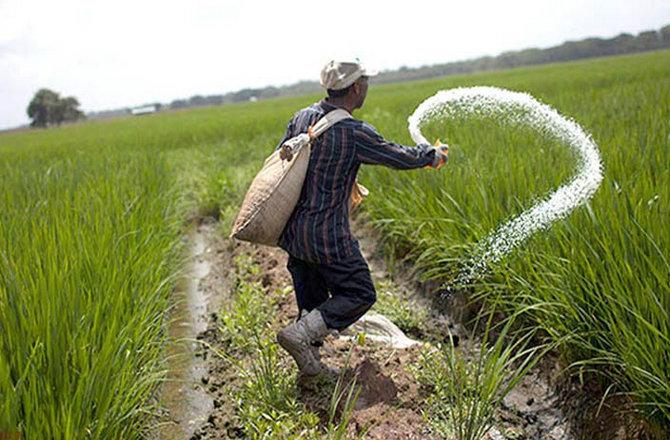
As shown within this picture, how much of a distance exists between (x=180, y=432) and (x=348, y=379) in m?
0.69

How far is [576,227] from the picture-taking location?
233 centimetres

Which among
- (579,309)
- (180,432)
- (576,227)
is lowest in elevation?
(180,432)

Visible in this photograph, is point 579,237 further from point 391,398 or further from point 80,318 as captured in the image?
point 80,318

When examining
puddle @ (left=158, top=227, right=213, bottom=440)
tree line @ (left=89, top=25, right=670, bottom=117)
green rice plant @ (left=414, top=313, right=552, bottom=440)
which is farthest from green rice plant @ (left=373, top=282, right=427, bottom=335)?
tree line @ (left=89, top=25, right=670, bottom=117)

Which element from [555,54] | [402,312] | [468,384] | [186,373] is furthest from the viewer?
[555,54]

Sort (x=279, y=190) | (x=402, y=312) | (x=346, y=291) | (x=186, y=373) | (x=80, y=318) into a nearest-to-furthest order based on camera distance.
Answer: (x=80, y=318) < (x=279, y=190) < (x=346, y=291) < (x=186, y=373) < (x=402, y=312)

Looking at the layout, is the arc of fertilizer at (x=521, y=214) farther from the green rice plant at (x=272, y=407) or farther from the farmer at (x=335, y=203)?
the green rice plant at (x=272, y=407)

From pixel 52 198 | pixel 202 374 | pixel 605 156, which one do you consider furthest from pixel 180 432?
pixel 605 156

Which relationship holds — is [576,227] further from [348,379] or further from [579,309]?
[348,379]

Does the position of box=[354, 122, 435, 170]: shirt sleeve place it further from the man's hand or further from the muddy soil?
the muddy soil

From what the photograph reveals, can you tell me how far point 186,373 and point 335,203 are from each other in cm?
116

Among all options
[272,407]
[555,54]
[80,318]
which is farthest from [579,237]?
[555,54]

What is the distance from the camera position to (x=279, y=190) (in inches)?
85.7

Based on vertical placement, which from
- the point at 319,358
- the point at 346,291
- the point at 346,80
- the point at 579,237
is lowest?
the point at 319,358
